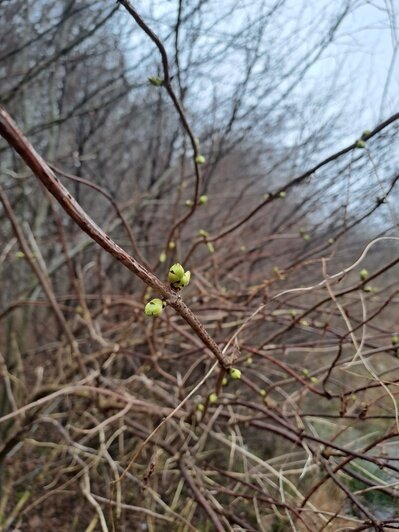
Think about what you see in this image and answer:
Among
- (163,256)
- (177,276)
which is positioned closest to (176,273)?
(177,276)

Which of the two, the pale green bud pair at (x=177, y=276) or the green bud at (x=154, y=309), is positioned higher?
the pale green bud pair at (x=177, y=276)

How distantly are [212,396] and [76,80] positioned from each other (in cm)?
298

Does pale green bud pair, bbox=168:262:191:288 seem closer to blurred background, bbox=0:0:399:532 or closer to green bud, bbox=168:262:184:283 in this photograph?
green bud, bbox=168:262:184:283

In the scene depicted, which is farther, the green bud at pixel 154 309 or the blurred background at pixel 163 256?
the blurred background at pixel 163 256

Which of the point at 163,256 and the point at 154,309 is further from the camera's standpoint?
the point at 163,256

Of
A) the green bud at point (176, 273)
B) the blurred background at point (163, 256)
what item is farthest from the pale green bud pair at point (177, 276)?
the blurred background at point (163, 256)

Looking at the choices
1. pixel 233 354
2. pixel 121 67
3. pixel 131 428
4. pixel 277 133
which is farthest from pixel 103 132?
pixel 233 354

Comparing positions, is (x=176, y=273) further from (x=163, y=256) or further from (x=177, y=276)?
(x=163, y=256)

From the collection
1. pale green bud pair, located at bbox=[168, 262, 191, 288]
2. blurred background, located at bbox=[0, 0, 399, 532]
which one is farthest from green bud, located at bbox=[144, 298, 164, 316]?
blurred background, located at bbox=[0, 0, 399, 532]

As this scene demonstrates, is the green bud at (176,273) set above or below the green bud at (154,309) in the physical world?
above

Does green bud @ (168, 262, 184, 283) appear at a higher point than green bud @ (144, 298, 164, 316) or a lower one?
higher

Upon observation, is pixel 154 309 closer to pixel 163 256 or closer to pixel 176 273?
pixel 176 273

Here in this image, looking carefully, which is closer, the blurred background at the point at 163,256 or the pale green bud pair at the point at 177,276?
the pale green bud pair at the point at 177,276

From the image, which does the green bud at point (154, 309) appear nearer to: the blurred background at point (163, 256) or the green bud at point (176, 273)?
the green bud at point (176, 273)
